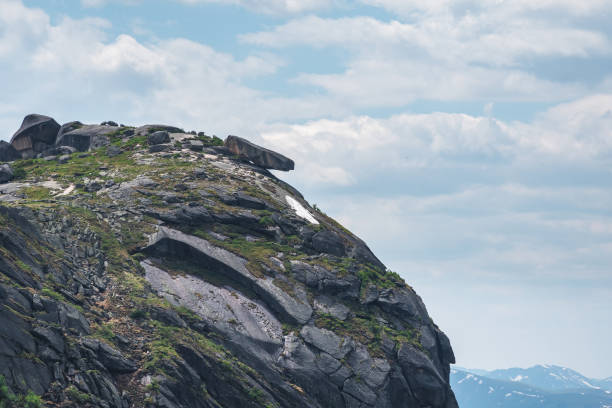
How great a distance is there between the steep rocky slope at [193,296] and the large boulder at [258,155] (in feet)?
0.47

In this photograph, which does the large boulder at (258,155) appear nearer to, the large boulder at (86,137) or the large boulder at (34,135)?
the large boulder at (86,137)

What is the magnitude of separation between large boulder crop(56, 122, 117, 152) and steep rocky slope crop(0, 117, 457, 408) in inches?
234

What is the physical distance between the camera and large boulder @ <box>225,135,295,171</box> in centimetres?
7406

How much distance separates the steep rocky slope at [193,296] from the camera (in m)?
33.7

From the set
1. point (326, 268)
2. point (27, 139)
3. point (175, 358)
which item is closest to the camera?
point (175, 358)

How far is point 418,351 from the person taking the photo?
52.6 m

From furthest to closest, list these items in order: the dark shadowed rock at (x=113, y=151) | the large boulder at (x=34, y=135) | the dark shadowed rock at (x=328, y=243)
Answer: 1. the large boulder at (x=34, y=135)
2. the dark shadowed rock at (x=113, y=151)
3. the dark shadowed rock at (x=328, y=243)

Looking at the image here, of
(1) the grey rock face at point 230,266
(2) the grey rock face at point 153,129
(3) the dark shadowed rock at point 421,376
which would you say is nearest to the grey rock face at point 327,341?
(1) the grey rock face at point 230,266

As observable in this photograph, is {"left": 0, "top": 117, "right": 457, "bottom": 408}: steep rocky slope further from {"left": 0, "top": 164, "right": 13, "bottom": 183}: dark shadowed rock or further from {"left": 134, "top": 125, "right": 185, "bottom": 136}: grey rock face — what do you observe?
{"left": 134, "top": 125, "right": 185, "bottom": 136}: grey rock face

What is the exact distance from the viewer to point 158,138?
7669 cm

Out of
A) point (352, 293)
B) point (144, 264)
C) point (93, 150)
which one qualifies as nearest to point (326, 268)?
point (352, 293)

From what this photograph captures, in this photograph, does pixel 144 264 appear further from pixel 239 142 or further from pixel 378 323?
pixel 239 142

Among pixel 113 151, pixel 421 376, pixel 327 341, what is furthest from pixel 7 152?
pixel 421 376

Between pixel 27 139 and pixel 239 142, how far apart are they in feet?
108
